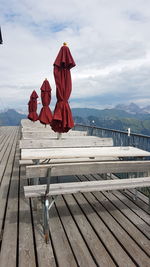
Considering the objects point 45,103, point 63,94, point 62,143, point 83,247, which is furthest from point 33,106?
point 83,247

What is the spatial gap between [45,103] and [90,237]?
6040 millimetres

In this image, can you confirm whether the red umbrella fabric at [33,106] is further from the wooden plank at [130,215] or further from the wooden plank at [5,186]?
the wooden plank at [130,215]

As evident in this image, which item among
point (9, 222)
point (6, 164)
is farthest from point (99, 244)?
point (6, 164)

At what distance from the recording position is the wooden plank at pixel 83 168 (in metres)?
2.56

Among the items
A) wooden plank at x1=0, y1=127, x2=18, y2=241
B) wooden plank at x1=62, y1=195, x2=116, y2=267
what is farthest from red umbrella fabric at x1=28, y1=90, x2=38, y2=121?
wooden plank at x1=62, y1=195, x2=116, y2=267

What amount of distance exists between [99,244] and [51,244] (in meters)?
0.53

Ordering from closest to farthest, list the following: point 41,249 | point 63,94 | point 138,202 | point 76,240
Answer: point 41,249, point 76,240, point 138,202, point 63,94

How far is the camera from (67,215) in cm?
298

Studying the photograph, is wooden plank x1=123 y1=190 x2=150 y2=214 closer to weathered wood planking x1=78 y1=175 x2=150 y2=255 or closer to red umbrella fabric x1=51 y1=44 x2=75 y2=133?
weathered wood planking x1=78 y1=175 x2=150 y2=255

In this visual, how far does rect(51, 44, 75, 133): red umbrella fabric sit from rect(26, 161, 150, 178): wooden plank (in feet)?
5.90

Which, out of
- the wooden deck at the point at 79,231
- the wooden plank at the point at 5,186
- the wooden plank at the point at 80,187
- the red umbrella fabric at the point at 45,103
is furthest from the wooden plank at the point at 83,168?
the red umbrella fabric at the point at 45,103

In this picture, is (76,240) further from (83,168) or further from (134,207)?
(134,207)

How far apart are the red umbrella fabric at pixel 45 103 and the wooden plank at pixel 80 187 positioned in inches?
193

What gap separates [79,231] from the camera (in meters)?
2.57
